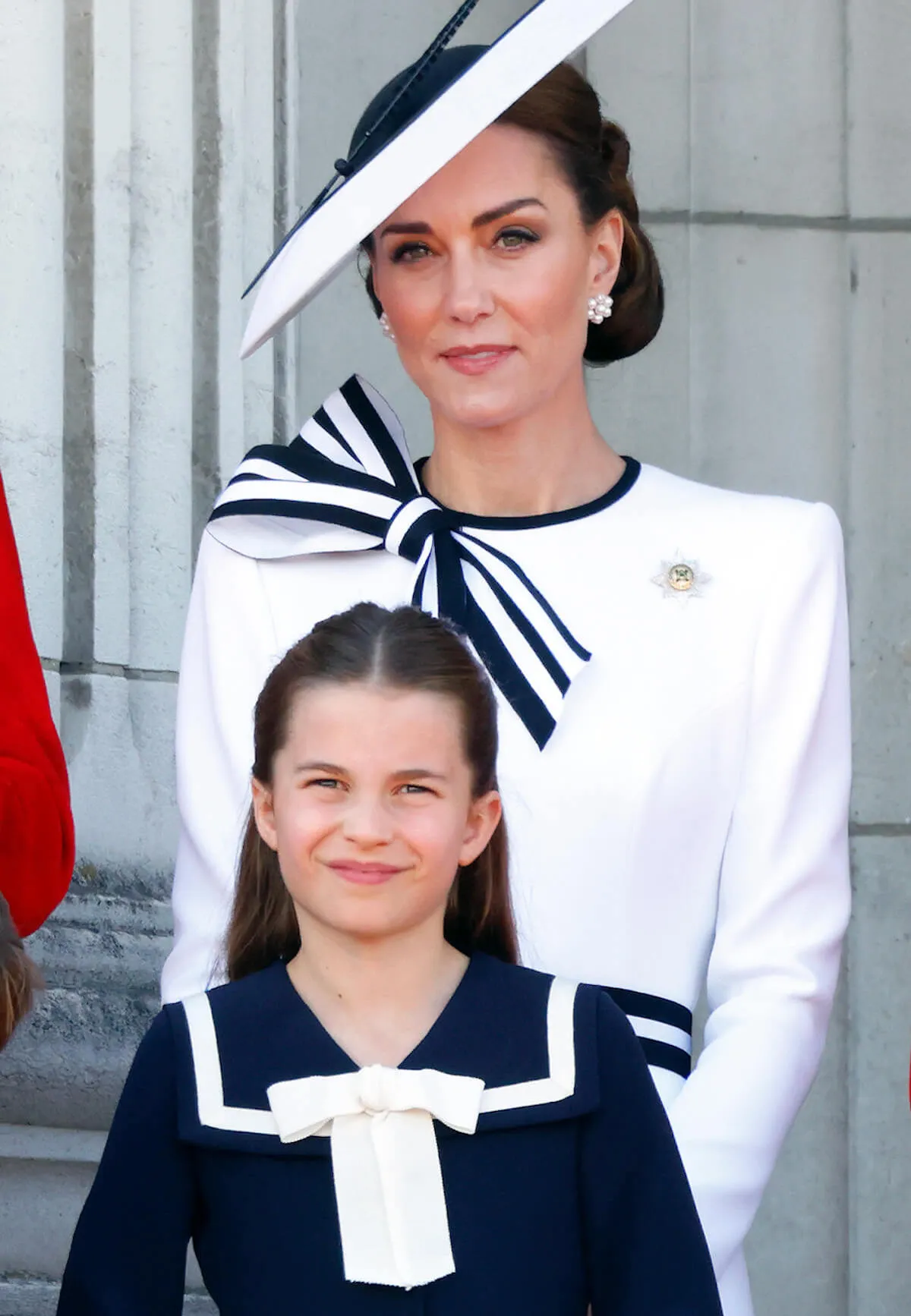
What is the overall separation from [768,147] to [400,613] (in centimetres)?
177

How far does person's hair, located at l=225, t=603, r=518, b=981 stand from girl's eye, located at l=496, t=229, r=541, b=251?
0.46 m

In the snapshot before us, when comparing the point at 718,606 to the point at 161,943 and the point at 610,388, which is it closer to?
the point at 161,943

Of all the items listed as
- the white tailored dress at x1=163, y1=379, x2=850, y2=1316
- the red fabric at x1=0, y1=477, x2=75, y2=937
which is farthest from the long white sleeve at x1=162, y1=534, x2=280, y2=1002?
the red fabric at x1=0, y1=477, x2=75, y2=937

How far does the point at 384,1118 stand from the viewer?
1.78m

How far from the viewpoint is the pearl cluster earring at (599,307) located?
2387mm

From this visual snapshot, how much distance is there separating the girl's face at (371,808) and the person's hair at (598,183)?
2.16 feet

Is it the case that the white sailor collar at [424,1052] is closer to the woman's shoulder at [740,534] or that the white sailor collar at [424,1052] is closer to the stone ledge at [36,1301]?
the woman's shoulder at [740,534]

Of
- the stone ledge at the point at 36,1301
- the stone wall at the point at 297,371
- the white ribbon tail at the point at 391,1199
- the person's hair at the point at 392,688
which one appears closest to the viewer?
the white ribbon tail at the point at 391,1199

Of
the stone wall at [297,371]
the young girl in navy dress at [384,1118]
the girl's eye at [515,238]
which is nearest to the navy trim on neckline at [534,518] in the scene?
the girl's eye at [515,238]

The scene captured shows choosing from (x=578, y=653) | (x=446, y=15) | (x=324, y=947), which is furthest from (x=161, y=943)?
(x=446, y=15)

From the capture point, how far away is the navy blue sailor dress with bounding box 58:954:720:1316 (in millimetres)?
1776

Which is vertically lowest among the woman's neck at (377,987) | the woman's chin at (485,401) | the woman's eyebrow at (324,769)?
the woman's neck at (377,987)

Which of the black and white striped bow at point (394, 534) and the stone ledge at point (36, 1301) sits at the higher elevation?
the black and white striped bow at point (394, 534)

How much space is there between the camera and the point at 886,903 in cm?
351
